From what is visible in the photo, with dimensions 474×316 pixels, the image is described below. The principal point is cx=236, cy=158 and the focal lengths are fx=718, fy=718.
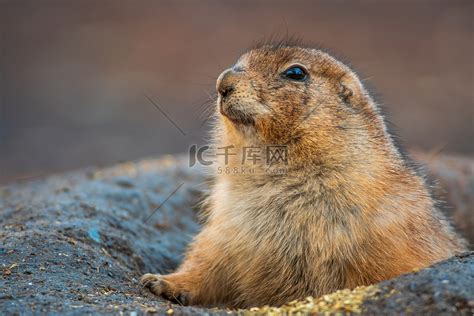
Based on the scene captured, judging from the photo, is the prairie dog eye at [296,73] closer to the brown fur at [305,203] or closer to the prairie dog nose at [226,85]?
the brown fur at [305,203]

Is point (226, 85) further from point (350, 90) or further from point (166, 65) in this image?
point (166, 65)

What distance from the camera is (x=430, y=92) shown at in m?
15.2

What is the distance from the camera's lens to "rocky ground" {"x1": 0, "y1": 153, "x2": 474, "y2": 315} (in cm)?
412

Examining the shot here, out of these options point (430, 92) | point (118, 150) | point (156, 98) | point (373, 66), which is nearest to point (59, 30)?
point (156, 98)

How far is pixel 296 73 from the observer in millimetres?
5406

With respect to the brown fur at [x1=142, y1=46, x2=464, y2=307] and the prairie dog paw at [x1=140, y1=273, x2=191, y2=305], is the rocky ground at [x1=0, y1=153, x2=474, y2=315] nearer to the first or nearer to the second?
the prairie dog paw at [x1=140, y1=273, x2=191, y2=305]

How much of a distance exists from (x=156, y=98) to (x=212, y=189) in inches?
373

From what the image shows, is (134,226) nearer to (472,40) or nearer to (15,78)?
(15,78)

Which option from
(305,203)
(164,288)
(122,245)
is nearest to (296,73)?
(305,203)

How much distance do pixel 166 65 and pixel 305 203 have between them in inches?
490

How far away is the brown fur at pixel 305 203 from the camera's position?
16.1 feet

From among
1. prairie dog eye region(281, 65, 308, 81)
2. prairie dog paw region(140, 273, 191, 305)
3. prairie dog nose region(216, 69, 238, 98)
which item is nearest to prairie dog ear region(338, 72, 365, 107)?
prairie dog eye region(281, 65, 308, 81)

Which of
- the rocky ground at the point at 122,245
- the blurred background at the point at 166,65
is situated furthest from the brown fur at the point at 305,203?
the blurred background at the point at 166,65

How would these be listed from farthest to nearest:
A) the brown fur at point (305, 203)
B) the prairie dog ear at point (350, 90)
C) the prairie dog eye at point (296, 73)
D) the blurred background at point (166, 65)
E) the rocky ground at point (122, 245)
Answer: the blurred background at point (166, 65), the prairie dog ear at point (350, 90), the prairie dog eye at point (296, 73), the brown fur at point (305, 203), the rocky ground at point (122, 245)
